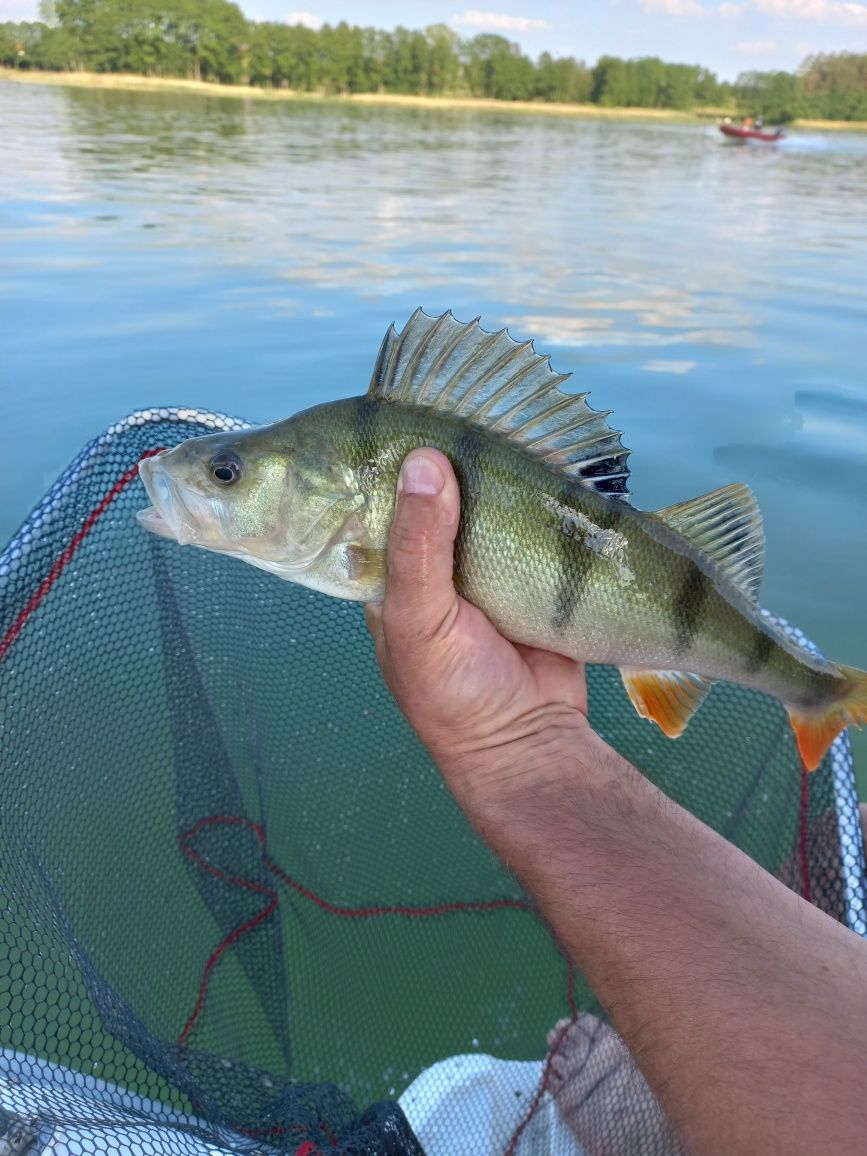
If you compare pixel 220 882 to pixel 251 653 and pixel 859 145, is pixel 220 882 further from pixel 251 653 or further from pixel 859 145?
→ pixel 859 145

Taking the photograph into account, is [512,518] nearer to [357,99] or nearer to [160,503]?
[160,503]

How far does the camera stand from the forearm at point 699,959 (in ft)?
4.36

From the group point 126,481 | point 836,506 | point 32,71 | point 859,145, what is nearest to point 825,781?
point 126,481

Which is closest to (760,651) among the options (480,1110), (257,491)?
(257,491)

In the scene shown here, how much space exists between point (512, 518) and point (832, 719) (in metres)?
1.05

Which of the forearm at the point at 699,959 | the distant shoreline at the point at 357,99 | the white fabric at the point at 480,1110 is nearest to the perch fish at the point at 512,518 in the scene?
the forearm at the point at 699,959

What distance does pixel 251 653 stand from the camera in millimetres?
3043

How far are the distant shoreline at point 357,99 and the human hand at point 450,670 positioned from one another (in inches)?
2851

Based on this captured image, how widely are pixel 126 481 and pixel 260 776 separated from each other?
1185 mm

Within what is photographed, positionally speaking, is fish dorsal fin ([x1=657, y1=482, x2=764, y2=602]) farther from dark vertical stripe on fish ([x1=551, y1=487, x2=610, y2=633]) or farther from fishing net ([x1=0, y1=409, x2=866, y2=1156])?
fishing net ([x1=0, y1=409, x2=866, y2=1156])

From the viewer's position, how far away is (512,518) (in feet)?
7.00

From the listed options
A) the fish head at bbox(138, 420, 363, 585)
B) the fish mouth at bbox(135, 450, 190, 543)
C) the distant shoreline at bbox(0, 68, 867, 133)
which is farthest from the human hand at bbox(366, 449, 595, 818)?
the distant shoreline at bbox(0, 68, 867, 133)

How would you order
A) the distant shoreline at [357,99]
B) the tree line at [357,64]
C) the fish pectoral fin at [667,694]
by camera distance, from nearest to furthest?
the fish pectoral fin at [667,694]
the distant shoreline at [357,99]
the tree line at [357,64]

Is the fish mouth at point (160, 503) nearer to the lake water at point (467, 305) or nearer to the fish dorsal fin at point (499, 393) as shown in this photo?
the fish dorsal fin at point (499, 393)
